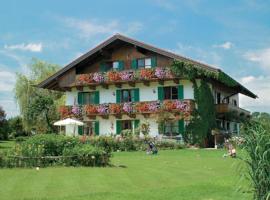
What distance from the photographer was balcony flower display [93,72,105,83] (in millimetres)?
39075

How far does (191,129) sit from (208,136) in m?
1.57

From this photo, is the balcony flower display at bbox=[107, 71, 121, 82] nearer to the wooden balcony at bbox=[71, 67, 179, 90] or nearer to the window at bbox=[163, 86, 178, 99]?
the wooden balcony at bbox=[71, 67, 179, 90]

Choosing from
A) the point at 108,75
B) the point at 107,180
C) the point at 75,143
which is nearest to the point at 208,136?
the point at 108,75

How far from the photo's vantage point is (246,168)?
311 inches

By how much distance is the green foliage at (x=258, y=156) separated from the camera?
24.3ft

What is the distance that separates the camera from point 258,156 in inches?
294

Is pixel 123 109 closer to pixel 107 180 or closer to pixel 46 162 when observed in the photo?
pixel 46 162

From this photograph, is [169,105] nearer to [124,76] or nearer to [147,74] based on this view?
[147,74]

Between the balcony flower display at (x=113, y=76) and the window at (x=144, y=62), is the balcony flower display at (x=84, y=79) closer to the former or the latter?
the balcony flower display at (x=113, y=76)

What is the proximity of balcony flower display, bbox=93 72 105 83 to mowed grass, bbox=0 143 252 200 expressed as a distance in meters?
22.7

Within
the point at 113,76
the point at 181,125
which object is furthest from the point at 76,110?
the point at 181,125

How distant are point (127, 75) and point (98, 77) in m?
2.77

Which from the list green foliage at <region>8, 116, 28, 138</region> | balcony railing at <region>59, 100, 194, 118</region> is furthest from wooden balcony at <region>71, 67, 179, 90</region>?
green foliage at <region>8, 116, 28, 138</region>

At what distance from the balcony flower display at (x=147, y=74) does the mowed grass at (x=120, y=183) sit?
65.3 ft
